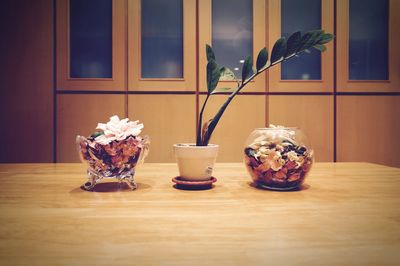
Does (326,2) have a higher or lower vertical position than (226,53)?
higher

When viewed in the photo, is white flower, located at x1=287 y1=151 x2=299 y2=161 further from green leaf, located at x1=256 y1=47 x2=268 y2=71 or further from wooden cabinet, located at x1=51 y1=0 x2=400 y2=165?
wooden cabinet, located at x1=51 y1=0 x2=400 y2=165

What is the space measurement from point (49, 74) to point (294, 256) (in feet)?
8.29

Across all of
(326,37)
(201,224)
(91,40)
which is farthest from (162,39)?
(201,224)

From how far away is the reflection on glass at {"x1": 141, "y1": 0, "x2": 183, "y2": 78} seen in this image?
2.59m

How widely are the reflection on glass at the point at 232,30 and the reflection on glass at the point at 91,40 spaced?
85 centimetres

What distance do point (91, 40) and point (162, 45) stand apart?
0.56m

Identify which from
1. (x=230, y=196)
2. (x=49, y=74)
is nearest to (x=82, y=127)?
(x=49, y=74)

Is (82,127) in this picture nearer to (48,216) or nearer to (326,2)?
(48,216)

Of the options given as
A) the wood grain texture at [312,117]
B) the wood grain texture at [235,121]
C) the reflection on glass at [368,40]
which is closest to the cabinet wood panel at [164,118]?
the wood grain texture at [235,121]

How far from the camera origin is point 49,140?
99.3 inches

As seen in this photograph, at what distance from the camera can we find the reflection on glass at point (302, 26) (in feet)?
8.62

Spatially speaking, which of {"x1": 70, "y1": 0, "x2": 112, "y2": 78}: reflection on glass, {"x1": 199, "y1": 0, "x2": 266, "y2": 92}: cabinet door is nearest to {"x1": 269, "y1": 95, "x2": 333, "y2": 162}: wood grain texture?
{"x1": 199, "y1": 0, "x2": 266, "y2": 92}: cabinet door

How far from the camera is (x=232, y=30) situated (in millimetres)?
2611

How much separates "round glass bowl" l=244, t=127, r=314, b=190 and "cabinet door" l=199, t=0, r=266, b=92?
5.38 ft
